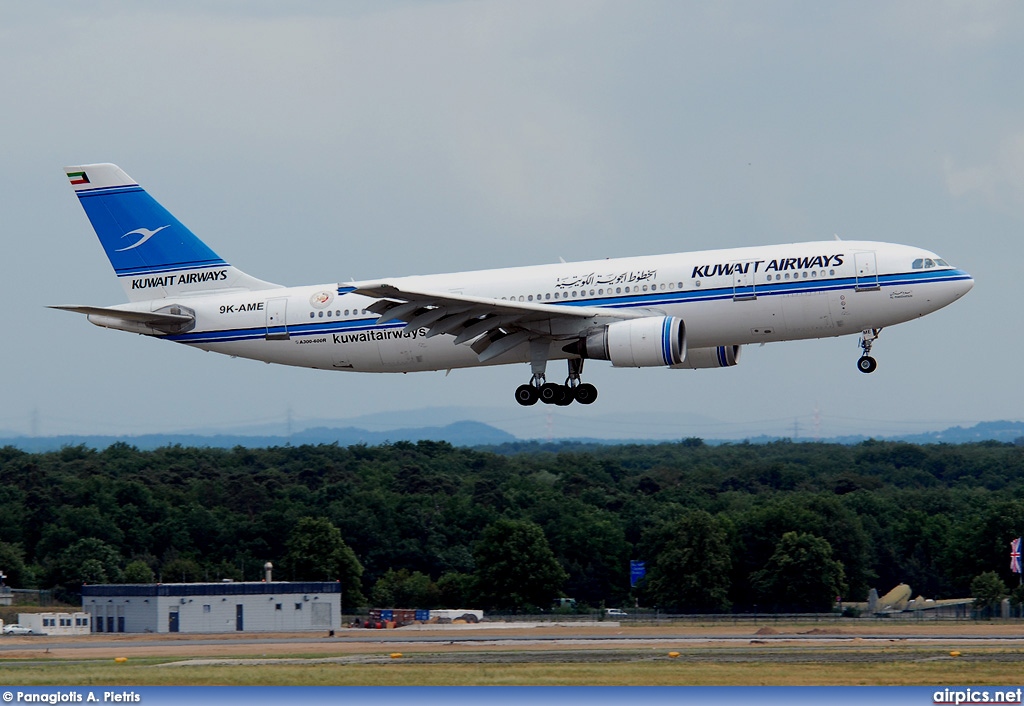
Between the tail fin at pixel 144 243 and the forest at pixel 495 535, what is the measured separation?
52.9 metres

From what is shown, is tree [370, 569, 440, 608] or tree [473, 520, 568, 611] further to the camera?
tree [370, 569, 440, 608]

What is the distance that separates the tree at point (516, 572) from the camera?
111m

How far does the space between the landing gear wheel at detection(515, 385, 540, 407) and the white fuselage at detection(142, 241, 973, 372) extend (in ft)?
3.82

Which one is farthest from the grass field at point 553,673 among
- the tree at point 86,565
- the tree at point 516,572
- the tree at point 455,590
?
the tree at point 86,565

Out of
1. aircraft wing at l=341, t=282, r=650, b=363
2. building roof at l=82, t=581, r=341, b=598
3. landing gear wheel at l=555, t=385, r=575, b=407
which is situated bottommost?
building roof at l=82, t=581, r=341, b=598

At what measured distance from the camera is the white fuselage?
172ft

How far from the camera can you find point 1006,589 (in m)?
103

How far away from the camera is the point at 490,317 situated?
5459cm

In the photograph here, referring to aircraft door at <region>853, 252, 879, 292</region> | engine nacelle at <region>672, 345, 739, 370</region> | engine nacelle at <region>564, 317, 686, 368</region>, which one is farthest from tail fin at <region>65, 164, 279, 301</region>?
aircraft door at <region>853, 252, 879, 292</region>

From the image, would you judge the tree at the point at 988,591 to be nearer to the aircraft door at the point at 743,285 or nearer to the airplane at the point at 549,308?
the airplane at the point at 549,308

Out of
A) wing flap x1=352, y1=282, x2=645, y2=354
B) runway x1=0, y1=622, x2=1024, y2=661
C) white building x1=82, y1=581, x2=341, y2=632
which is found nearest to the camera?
wing flap x1=352, y1=282, x2=645, y2=354

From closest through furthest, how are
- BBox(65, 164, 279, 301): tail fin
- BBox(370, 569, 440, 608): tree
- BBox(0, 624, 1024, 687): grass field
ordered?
BBox(0, 624, 1024, 687): grass field
BBox(65, 164, 279, 301): tail fin
BBox(370, 569, 440, 608): tree

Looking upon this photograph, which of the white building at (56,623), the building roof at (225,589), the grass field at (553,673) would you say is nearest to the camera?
the grass field at (553,673)

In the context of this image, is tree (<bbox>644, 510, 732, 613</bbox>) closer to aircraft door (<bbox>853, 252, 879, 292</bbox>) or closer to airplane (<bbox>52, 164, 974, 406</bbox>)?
airplane (<bbox>52, 164, 974, 406</bbox>)
